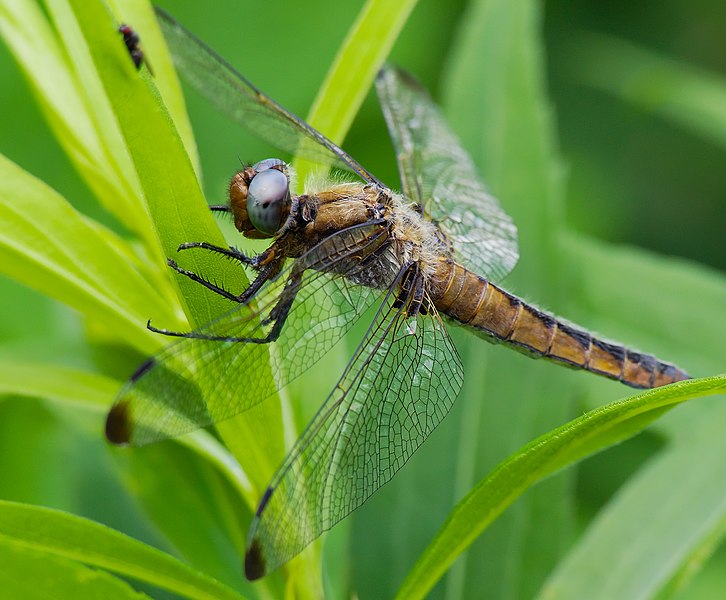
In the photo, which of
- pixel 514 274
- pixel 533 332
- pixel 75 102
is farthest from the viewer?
pixel 514 274

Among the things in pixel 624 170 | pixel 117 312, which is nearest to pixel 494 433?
pixel 117 312

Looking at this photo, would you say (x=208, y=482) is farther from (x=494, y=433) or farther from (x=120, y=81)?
(x=120, y=81)

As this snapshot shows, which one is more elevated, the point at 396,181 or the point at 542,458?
the point at 396,181

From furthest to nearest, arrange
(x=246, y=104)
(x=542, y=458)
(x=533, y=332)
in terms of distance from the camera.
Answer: (x=533, y=332) < (x=246, y=104) < (x=542, y=458)

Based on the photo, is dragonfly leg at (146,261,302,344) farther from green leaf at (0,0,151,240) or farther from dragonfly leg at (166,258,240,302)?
green leaf at (0,0,151,240)

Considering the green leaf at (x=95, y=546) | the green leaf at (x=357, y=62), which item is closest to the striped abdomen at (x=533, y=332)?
the green leaf at (x=357, y=62)

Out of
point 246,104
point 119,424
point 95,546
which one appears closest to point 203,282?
point 119,424

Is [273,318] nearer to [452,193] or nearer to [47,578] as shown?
[47,578]
